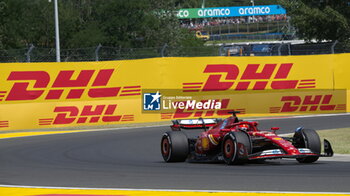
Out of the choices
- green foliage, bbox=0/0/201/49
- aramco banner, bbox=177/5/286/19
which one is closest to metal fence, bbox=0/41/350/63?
green foliage, bbox=0/0/201/49

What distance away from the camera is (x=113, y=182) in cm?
1205

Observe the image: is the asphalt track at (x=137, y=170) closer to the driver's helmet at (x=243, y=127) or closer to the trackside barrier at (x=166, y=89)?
the driver's helmet at (x=243, y=127)

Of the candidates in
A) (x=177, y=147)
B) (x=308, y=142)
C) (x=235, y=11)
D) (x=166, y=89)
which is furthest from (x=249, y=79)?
(x=235, y=11)

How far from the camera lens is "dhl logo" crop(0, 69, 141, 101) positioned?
25.2m

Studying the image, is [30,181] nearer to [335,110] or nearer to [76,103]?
[76,103]

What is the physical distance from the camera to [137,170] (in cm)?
1382

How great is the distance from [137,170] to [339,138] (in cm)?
716

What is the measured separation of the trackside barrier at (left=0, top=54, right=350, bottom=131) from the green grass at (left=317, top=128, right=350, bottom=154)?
6.48 m

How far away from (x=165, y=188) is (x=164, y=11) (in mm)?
57409

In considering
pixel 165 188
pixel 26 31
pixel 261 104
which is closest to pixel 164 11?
pixel 26 31

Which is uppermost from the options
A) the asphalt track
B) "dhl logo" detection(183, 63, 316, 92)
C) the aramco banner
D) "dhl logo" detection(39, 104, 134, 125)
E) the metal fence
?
the aramco banner

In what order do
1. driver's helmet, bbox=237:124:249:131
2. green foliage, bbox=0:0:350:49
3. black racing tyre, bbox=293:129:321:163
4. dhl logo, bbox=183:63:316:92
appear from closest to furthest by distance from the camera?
black racing tyre, bbox=293:129:321:163, driver's helmet, bbox=237:124:249:131, dhl logo, bbox=183:63:316:92, green foliage, bbox=0:0:350:49

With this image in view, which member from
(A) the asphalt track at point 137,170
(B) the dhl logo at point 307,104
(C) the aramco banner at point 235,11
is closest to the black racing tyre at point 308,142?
(A) the asphalt track at point 137,170

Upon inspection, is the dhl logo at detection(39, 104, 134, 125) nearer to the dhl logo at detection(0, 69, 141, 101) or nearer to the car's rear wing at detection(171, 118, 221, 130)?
the dhl logo at detection(0, 69, 141, 101)
